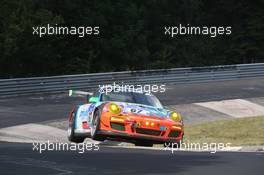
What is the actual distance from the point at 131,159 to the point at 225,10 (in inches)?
Result: 1773

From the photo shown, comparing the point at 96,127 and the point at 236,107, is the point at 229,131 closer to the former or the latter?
the point at 236,107

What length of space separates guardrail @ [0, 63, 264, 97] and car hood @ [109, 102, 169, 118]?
1581 cm

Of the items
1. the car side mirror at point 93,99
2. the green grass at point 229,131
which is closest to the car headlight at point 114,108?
the car side mirror at point 93,99

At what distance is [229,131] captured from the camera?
22.5m

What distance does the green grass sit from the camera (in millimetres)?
20297

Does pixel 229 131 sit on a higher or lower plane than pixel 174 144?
lower

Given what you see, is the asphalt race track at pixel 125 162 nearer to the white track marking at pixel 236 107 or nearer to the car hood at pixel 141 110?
the car hood at pixel 141 110

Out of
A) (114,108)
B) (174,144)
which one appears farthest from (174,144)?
(114,108)

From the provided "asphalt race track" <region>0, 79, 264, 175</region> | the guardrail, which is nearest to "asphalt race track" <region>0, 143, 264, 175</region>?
"asphalt race track" <region>0, 79, 264, 175</region>

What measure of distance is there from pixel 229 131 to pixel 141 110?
8804mm

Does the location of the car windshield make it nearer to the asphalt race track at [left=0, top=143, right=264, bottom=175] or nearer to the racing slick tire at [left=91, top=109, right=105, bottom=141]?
the racing slick tire at [left=91, top=109, right=105, bottom=141]

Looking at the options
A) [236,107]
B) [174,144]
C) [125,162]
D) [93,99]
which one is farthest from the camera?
[236,107]

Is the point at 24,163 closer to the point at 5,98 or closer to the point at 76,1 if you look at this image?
the point at 5,98

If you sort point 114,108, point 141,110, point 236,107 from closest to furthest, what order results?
1. point 114,108
2. point 141,110
3. point 236,107
